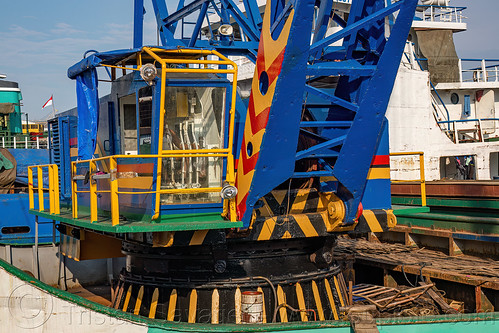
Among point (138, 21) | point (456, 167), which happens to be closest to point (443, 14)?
point (456, 167)

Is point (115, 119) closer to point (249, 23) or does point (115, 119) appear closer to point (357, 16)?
point (249, 23)

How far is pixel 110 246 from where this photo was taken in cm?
923

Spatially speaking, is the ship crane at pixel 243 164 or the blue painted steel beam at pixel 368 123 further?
the blue painted steel beam at pixel 368 123

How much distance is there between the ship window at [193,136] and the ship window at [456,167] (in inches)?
619

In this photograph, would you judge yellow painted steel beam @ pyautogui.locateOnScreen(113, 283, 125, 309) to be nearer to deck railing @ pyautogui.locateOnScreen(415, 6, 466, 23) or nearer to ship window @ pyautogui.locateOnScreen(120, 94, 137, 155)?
ship window @ pyautogui.locateOnScreen(120, 94, 137, 155)

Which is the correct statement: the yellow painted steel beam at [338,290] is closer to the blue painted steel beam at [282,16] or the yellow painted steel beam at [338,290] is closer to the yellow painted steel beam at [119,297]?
the yellow painted steel beam at [119,297]

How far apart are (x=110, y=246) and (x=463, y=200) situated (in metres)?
7.08

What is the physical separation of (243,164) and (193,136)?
711 mm

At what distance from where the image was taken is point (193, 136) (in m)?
7.02

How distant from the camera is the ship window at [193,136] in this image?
6.80m

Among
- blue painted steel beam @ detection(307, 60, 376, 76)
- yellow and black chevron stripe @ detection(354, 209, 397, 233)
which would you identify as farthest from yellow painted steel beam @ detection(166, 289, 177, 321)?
blue painted steel beam @ detection(307, 60, 376, 76)

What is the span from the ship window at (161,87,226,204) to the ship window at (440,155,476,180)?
51.6ft

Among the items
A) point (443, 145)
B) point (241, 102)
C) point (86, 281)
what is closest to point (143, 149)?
point (241, 102)

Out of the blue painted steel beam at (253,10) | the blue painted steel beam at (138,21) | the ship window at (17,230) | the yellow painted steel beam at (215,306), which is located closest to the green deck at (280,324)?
the yellow painted steel beam at (215,306)
